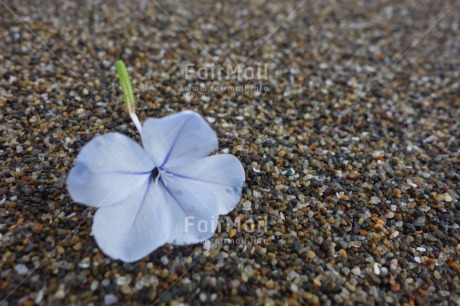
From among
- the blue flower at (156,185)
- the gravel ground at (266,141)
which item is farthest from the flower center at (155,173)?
the gravel ground at (266,141)

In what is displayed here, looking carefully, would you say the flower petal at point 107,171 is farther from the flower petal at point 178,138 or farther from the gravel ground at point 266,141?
the gravel ground at point 266,141

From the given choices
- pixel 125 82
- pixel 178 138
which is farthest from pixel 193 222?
pixel 125 82

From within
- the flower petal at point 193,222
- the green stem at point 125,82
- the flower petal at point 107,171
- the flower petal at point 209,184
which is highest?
the green stem at point 125,82

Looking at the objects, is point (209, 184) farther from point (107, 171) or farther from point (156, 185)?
point (107, 171)

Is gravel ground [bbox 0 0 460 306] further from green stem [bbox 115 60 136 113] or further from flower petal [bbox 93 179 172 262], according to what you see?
green stem [bbox 115 60 136 113]

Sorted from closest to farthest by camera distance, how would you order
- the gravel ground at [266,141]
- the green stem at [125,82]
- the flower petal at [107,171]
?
the flower petal at [107,171] < the gravel ground at [266,141] < the green stem at [125,82]

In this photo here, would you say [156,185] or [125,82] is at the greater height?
[125,82]

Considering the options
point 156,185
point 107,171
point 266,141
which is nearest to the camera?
point 107,171
